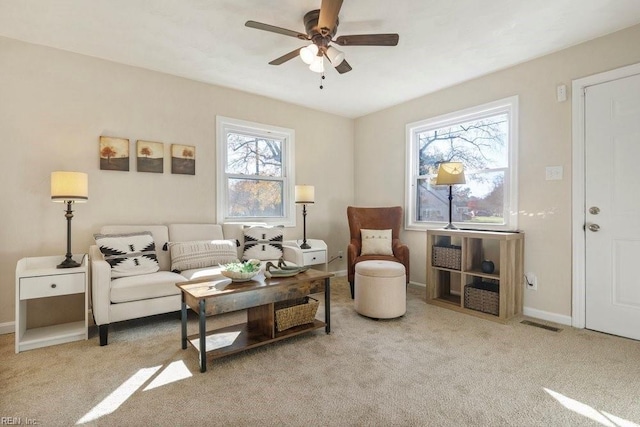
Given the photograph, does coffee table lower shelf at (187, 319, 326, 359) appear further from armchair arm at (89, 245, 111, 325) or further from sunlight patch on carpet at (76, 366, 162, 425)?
armchair arm at (89, 245, 111, 325)

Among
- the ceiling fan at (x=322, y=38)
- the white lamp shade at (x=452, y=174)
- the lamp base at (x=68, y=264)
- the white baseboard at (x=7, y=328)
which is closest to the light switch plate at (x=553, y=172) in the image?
the white lamp shade at (x=452, y=174)

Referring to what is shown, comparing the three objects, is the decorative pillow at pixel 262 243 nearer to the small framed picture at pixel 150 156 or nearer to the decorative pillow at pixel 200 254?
the decorative pillow at pixel 200 254

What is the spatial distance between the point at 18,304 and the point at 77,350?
20.7 inches

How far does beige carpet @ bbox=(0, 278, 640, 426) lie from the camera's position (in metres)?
1.65

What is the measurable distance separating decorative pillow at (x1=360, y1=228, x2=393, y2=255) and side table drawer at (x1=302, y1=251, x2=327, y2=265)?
48 centimetres

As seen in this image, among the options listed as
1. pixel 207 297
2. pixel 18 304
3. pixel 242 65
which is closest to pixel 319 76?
pixel 242 65

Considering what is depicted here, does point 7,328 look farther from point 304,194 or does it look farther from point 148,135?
point 304,194

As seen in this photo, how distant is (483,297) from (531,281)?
0.51 meters

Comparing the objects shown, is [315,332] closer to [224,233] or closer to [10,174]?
[224,233]

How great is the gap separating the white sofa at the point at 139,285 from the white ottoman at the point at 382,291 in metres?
1.42

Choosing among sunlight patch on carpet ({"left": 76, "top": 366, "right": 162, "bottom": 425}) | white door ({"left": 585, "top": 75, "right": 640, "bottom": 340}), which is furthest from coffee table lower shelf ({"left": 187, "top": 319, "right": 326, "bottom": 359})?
white door ({"left": 585, "top": 75, "right": 640, "bottom": 340})

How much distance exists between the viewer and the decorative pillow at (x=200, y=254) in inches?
124

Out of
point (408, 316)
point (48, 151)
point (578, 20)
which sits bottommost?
point (408, 316)

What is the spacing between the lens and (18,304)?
2346 mm
